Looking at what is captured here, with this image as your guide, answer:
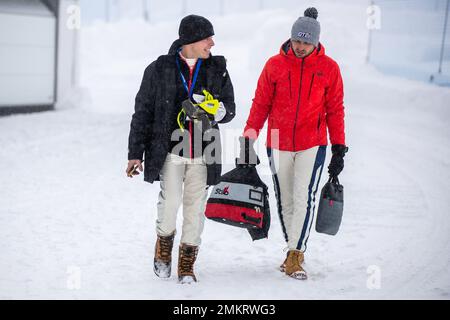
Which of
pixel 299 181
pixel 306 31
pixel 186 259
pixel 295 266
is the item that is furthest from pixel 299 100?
pixel 186 259

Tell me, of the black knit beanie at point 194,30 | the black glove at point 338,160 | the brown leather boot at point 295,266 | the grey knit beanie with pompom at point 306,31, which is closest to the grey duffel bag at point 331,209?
the black glove at point 338,160

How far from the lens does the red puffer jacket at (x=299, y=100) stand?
4.30m

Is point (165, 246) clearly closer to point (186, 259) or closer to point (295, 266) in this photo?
point (186, 259)

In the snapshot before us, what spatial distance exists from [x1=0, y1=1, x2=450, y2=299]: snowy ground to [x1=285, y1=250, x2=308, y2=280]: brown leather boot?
0.21 feet

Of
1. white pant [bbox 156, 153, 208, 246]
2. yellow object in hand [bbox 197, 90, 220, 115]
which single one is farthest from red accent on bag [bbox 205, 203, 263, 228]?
yellow object in hand [bbox 197, 90, 220, 115]

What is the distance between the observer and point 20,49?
14.5m

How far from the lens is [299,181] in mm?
4438

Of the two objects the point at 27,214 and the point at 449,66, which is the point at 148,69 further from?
the point at 449,66

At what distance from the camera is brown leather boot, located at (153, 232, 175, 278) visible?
13.9 ft

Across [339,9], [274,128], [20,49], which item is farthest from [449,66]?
[339,9]

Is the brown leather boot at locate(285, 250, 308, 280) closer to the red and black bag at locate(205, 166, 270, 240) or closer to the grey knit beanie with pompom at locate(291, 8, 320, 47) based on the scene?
the red and black bag at locate(205, 166, 270, 240)

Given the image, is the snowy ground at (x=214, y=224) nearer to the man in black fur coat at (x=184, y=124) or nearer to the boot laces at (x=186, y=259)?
the boot laces at (x=186, y=259)

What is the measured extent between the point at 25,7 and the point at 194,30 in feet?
38.5

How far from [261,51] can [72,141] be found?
12.4m
